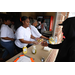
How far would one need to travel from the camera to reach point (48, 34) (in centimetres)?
232

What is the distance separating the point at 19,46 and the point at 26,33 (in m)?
0.44

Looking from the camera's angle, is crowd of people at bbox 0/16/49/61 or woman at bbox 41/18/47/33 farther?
woman at bbox 41/18/47/33

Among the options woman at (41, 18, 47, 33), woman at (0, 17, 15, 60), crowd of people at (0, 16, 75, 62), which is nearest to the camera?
crowd of people at (0, 16, 75, 62)

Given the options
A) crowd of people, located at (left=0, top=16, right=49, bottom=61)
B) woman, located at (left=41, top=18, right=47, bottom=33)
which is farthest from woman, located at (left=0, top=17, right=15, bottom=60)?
woman, located at (left=41, top=18, right=47, bottom=33)

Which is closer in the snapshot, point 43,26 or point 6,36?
point 6,36

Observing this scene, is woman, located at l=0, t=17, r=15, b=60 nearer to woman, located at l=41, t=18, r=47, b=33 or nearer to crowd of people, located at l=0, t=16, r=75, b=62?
crowd of people, located at l=0, t=16, r=75, b=62

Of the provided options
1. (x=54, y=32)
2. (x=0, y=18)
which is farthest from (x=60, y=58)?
(x=0, y=18)

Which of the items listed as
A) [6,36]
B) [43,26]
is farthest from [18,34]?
[43,26]

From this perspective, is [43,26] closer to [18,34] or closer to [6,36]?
[18,34]

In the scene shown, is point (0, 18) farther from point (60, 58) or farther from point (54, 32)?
point (60, 58)

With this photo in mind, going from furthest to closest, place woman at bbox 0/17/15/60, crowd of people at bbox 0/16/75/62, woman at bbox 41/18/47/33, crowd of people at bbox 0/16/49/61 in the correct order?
woman at bbox 41/18/47/33
woman at bbox 0/17/15/60
crowd of people at bbox 0/16/49/61
crowd of people at bbox 0/16/75/62

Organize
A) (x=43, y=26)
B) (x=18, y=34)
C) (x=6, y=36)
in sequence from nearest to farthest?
(x=18, y=34)
(x=6, y=36)
(x=43, y=26)

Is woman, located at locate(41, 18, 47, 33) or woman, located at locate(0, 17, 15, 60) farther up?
woman, located at locate(41, 18, 47, 33)

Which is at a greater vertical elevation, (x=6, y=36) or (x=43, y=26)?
(x=43, y=26)
